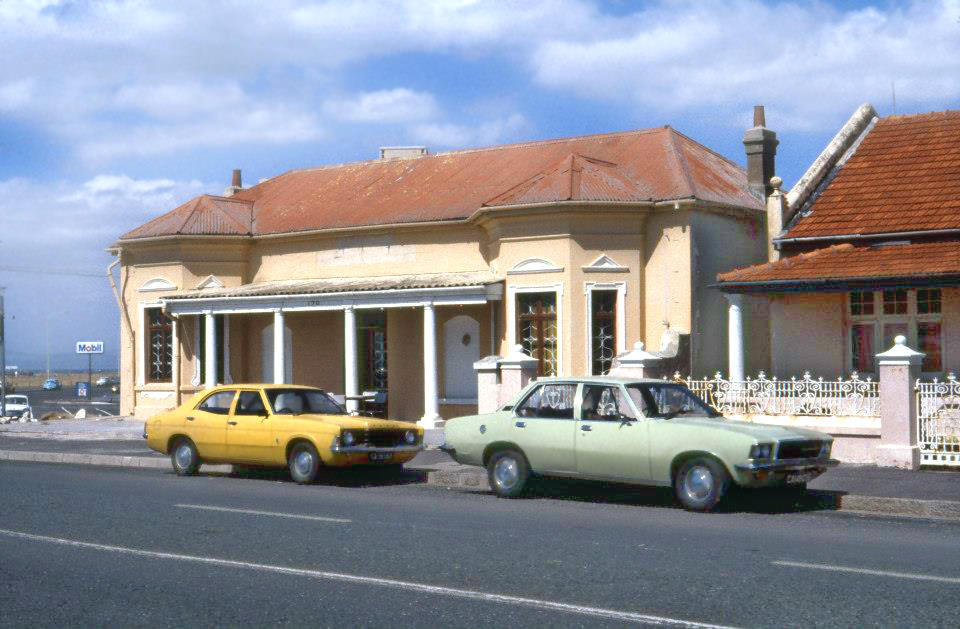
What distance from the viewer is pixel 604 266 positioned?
24469 millimetres

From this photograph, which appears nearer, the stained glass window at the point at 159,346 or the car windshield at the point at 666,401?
the car windshield at the point at 666,401

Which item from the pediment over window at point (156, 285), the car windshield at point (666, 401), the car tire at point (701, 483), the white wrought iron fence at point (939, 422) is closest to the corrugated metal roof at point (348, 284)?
the pediment over window at point (156, 285)

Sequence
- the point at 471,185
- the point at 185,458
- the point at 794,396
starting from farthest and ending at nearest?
1. the point at 471,185
2. the point at 185,458
3. the point at 794,396

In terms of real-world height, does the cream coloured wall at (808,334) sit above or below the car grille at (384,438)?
above

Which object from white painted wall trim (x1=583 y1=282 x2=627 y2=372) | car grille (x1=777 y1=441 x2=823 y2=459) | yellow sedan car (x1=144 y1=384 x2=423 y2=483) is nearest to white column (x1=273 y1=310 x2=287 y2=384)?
white painted wall trim (x1=583 y1=282 x2=627 y2=372)

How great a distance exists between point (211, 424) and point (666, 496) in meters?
6.74

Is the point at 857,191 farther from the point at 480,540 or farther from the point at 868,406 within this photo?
the point at 480,540

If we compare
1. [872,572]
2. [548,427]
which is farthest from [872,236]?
[872,572]

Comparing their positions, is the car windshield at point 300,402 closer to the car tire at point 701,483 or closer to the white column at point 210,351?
the car tire at point 701,483

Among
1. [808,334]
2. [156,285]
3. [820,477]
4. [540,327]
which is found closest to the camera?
[820,477]

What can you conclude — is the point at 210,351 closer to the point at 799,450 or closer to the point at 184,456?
the point at 184,456

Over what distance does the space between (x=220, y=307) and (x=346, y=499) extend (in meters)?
15.7

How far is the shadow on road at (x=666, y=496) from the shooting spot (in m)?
13.1

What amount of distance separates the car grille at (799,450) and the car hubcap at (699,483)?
30.5 inches
